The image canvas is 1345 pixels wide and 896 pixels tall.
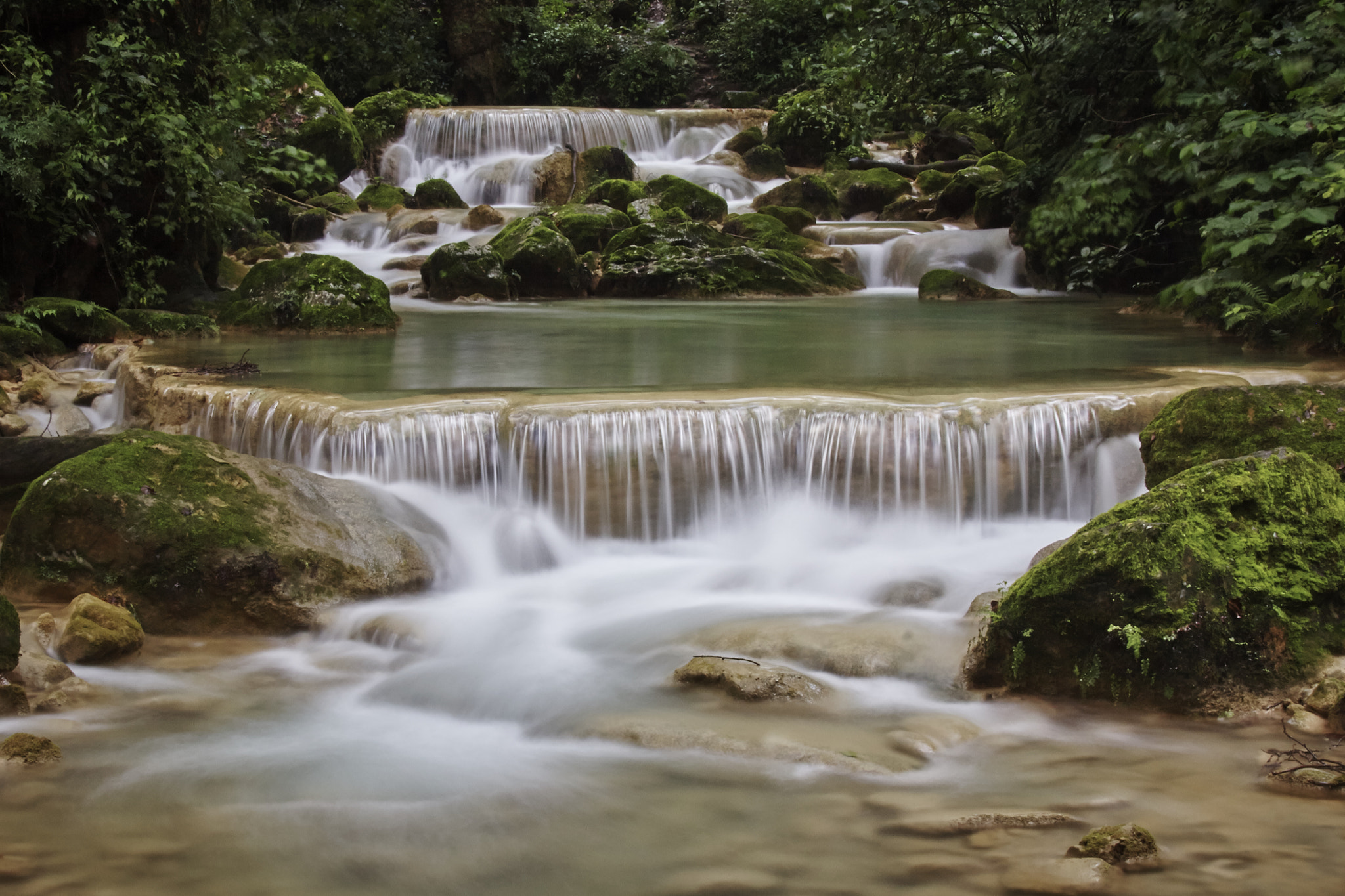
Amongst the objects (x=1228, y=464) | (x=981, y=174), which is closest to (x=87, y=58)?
(x=1228, y=464)

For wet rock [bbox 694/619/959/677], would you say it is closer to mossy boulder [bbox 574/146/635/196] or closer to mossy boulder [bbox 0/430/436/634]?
mossy boulder [bbox 0/430/436/634]

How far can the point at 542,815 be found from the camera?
3.66 m

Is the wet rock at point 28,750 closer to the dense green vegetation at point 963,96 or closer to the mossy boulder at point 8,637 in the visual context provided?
the mossy boulder at point 8,637

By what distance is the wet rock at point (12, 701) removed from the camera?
4.20 meters

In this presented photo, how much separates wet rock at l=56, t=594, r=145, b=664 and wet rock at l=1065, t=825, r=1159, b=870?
3.99m

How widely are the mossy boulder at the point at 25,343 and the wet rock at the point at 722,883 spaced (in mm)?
8805

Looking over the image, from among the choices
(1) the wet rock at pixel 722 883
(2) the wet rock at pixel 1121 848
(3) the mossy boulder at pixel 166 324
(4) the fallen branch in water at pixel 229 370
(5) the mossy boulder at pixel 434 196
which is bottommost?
(1) the wet rock at pixel 722 883

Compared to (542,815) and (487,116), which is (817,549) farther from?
(487,116)

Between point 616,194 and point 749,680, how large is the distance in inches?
651

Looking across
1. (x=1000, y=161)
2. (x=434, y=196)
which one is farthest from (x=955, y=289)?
(x=434, y=196)

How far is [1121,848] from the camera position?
3049 mm

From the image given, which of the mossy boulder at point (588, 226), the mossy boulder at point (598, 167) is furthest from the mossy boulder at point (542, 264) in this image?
the mossy boulder at point (598, 167)

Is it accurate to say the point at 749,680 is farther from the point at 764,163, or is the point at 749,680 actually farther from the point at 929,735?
the point at 764,163

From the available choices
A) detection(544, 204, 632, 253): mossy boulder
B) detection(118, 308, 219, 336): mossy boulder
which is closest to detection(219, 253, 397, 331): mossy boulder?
detection(118, 308, 219, 336): mossy boulder
